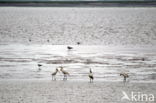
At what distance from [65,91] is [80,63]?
892 cm

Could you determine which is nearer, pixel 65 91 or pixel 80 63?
pixel 65 91

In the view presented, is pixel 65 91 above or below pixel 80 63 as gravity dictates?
below

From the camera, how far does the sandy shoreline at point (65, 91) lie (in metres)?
17.8

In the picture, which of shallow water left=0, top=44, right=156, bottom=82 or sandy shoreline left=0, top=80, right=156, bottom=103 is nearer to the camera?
sandy shoreline left=0, top=80, right=156, bottom=103

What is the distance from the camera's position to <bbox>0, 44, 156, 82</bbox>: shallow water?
23.9m

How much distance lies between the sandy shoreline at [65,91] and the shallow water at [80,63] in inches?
67.3

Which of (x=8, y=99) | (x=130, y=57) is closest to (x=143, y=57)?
(x=130, y=57)

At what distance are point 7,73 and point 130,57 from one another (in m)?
9.61

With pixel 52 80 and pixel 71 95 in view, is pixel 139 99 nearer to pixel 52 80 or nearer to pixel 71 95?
pixel 71 95

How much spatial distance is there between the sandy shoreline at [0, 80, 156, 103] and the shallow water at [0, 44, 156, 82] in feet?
5.61

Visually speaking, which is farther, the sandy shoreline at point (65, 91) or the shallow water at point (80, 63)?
the shallow water at point (80, 63)

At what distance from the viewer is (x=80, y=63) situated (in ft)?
92.5

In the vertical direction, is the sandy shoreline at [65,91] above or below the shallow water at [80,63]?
below

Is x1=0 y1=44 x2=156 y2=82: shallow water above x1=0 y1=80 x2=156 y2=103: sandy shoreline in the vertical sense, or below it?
above
